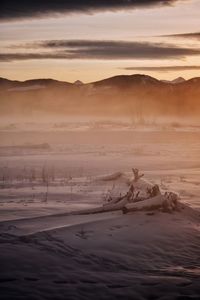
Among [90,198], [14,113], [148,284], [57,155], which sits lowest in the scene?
[148,284]

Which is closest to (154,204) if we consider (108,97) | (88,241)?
(88,241)

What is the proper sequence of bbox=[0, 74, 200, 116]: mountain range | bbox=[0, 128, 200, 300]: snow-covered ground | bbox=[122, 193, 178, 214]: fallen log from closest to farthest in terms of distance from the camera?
bbox=[0, 128, 200, 300]: snow-covered ground, bbox=[122, 193, 178, 214]: fallen log, bbox=[0, 74, 200, 116]: mountain range

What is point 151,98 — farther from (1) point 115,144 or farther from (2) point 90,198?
(2) point 90,198

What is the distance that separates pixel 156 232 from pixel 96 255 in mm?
1477

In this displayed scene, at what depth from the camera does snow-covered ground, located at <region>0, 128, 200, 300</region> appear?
20.7 ft

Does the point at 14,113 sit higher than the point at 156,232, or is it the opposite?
the point at 14,113

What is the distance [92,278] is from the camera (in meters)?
6.58

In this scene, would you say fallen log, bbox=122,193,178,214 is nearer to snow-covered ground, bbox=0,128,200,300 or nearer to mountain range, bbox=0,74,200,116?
snow-covered ground, bbox=0,128,200,300

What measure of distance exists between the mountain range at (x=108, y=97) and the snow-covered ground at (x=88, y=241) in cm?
3263

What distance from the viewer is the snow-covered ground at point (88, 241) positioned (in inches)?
249

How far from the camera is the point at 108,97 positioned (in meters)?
51.4

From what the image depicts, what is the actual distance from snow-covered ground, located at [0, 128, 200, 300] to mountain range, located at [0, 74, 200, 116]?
3263 cm

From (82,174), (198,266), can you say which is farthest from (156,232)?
(82,174)

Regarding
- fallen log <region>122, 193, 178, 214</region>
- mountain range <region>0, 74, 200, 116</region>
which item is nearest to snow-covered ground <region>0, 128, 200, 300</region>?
fallen log <region>122, 193, 178, 214</region>
